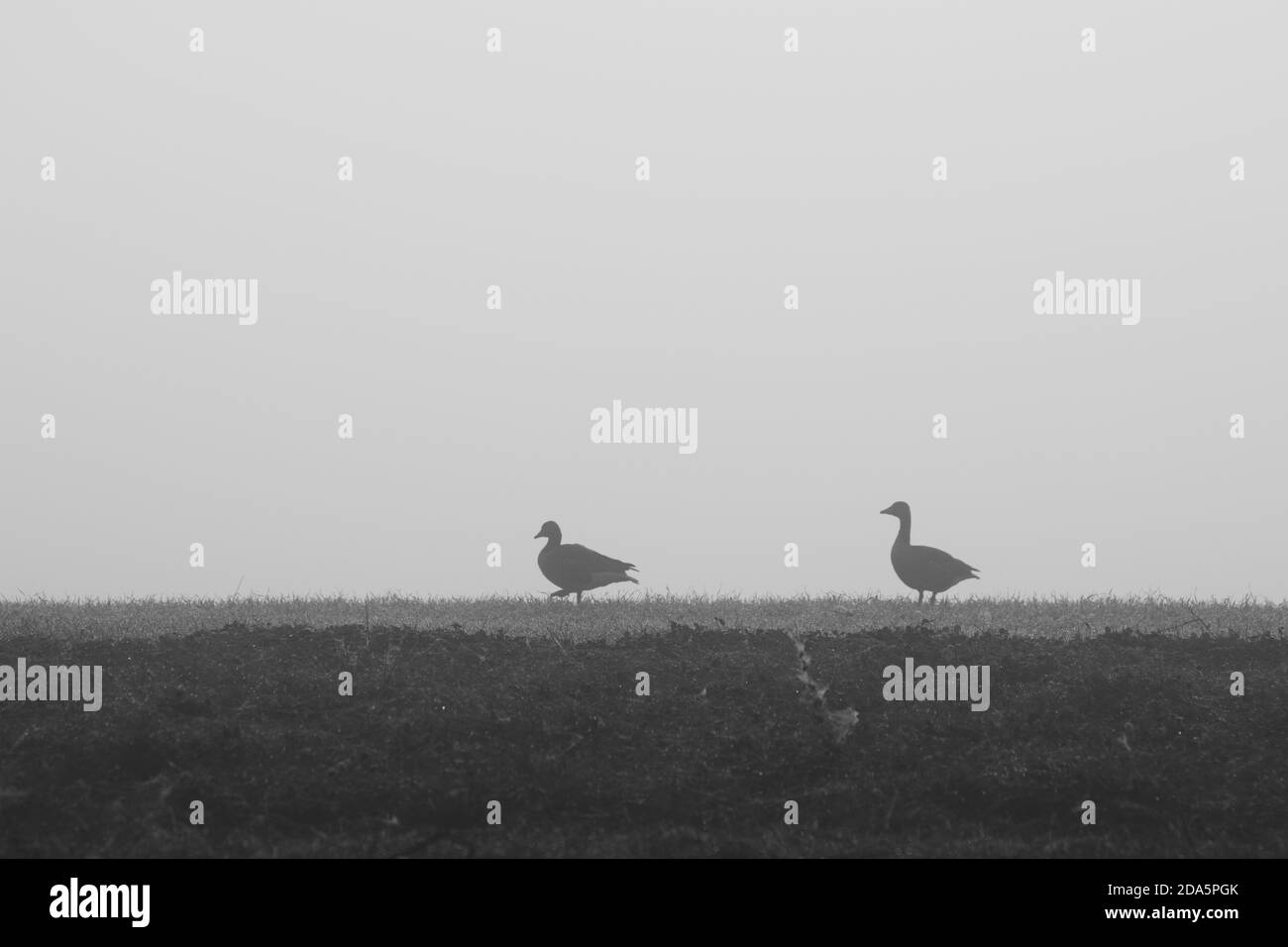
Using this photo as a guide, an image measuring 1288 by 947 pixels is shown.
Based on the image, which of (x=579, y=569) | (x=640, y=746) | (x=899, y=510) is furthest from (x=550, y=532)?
(x=640, y=746)

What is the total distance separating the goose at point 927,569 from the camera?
21.9 m

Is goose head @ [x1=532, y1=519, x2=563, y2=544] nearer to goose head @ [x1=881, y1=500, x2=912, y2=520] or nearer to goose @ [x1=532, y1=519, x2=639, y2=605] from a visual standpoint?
goose @ [x1=532, y1=519, x2=639, y2=605]

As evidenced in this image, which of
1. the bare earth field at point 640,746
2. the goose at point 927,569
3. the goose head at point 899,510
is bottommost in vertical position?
the bare earth field at point 640,746

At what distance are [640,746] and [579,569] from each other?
8.31 meters

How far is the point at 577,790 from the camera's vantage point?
13148mm

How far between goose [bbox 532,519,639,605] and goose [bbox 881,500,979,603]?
15.2 ft

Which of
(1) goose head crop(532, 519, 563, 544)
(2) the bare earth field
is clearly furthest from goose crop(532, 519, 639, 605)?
(2) the bare earth field

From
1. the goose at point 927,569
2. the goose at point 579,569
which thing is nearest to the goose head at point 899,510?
the goose at point 927,569

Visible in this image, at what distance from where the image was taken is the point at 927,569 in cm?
2186

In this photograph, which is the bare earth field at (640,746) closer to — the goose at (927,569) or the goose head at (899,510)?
the goose at (927,569)

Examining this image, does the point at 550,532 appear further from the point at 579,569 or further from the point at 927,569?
the point at 927,569

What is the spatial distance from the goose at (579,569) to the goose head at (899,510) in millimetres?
4853
